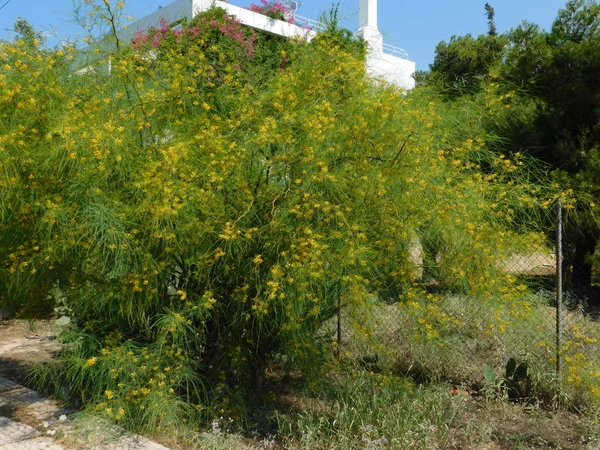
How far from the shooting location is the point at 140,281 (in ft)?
13.4

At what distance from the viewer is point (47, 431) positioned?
172 inches

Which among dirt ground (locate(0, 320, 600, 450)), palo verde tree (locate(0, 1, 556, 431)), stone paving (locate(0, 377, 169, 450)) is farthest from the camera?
dirt ground (locate(0, 320, 600, 450))

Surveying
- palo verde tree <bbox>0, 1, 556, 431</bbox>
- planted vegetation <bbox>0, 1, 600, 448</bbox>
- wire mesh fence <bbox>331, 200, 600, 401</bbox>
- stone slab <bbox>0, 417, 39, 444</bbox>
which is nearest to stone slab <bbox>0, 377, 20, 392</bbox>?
stone slab <bbox>0, 417, 39, 444</bbox>

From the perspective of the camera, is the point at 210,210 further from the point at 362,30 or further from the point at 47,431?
the point at 362,30

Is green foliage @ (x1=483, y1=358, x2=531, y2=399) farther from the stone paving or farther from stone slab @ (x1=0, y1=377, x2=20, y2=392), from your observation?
stone slab @ (x1=0, y1=377, x2=20, y2=392)

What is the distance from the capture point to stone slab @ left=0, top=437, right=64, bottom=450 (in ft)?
13.5

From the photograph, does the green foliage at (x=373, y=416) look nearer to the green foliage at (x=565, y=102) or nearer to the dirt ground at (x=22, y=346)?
the dirt ground at (x=22, y=346)

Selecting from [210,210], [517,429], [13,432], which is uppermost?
[210,210]

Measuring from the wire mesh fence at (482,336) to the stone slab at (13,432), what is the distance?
2.24 meters

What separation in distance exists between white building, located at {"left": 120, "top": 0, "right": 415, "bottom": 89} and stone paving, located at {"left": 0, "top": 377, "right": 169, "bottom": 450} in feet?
9.22

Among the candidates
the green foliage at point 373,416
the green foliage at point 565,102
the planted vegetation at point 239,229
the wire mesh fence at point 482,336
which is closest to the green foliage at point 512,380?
the wire mesh fence at point 482,336

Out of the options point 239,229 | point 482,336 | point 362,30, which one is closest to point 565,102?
point 362,30

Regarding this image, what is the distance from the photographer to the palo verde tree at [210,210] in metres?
3.92

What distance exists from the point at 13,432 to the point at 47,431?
237 millimetres
